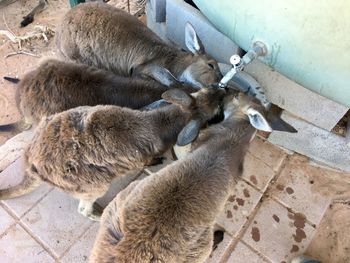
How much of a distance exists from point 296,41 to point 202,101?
75 centimetres

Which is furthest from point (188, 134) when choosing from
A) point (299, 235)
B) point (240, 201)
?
point (299, 235)

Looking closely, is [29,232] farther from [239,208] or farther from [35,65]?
[35,65]

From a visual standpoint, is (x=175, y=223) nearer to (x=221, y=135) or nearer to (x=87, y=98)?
(x=221, y=135)

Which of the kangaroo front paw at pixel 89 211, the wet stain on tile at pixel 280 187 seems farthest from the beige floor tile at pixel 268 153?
the kangaroo front paw at pixel 89 211

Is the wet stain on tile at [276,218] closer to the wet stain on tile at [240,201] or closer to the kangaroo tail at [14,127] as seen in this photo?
the wet stain on tile at [240,201]

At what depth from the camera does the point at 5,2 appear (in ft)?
14.4

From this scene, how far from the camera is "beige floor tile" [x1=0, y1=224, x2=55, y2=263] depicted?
261cm

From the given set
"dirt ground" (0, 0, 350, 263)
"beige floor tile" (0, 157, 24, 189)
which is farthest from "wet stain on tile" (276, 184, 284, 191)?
"beige floor tile" (0, 157, 24, 189)

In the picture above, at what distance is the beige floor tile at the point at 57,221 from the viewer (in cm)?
268

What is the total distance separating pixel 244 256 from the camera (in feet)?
8.71

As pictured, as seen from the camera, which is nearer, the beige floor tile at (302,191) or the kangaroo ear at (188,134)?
the kangaroo ear at (188,134)

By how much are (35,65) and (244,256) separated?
8.27 ft

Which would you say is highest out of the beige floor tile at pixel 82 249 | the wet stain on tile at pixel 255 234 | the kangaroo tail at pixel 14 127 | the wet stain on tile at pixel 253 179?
the wet stain on tile at pixel 253 179

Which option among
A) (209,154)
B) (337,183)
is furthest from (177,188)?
(337,183)
